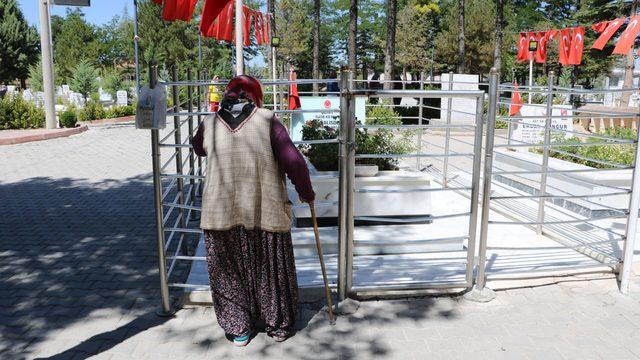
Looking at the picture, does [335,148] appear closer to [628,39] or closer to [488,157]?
[488,157]

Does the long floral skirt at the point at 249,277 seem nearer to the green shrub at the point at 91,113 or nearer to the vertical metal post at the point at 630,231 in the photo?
the vertical metal post at the point at 630,231

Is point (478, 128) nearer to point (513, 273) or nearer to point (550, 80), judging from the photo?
point (513, 273)

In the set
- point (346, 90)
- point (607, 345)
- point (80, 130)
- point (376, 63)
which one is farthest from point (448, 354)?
point (376, 63)

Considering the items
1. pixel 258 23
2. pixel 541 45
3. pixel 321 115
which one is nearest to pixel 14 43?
pixel 258 23

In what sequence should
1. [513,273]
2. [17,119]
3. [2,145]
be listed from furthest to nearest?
1. [17,119]
2. [2,145]
3. [513,273]

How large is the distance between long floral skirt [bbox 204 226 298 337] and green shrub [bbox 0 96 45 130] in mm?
17798

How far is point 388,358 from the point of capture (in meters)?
3.68

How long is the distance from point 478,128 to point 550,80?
2.47m

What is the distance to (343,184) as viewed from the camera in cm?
427

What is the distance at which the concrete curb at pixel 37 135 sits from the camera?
15577 mm

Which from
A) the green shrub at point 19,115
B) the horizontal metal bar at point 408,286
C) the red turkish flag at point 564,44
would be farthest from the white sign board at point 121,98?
the horizontal metal bar at point 408,286

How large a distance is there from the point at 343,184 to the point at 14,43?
45.7 m

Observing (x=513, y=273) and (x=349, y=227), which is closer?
(x=349, y=227)

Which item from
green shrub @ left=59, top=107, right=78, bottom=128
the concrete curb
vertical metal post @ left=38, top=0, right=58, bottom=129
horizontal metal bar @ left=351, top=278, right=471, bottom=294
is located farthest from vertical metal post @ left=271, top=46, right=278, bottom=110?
vertical metal post @ left=38, top=0, right=58, bottom=129
